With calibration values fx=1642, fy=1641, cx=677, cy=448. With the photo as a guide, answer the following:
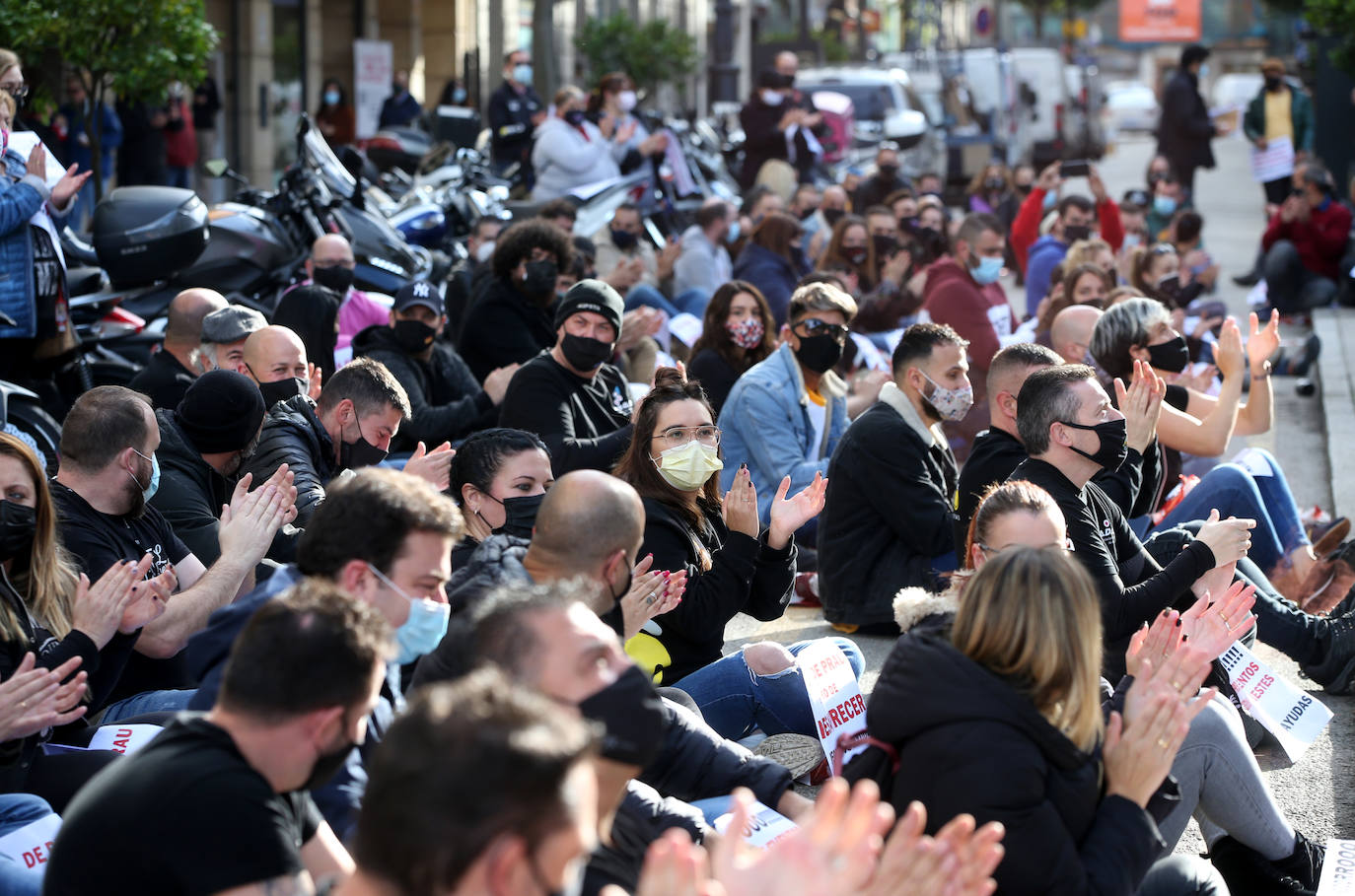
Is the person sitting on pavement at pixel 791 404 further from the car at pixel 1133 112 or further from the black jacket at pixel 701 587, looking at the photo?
the car at pixel 1133 112

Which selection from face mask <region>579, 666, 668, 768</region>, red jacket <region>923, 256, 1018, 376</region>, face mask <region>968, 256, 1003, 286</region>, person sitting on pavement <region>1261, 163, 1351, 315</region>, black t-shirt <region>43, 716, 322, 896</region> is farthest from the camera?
person sitting on pavement <region>1261, 163, 1351, 315</region>

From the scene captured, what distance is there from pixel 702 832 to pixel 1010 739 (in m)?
0.70

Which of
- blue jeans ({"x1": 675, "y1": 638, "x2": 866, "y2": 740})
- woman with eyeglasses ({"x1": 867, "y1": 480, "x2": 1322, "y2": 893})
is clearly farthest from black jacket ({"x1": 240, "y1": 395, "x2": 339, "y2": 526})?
woman with eyeglasses ({"x1": 867, "y1": 480, "x2": 1322, "y2": 893})

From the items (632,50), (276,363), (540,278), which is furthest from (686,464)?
(632,50)

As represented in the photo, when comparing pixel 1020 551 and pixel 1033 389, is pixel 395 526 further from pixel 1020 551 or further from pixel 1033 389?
pixel 1033 389

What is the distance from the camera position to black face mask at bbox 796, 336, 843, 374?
7125 millimetres

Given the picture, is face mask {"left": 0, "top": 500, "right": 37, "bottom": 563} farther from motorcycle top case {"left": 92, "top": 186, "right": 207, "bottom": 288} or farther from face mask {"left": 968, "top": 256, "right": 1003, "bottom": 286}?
face mask {"left": 968, "top": 256, "right": 1003, "bottom": 286}

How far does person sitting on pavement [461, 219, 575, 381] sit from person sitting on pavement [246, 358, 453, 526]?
7.73ft

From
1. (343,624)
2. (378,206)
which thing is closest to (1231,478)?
(343,624)

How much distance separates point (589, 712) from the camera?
9.16 feet

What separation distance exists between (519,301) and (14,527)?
4.36 metres

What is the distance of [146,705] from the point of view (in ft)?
14.4

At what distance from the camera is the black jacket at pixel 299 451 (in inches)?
210

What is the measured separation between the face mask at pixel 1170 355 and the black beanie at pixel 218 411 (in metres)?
3.63
